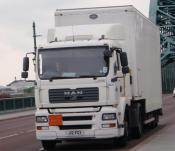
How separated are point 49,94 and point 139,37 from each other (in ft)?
14.9

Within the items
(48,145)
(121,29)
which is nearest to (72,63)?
(121,29)

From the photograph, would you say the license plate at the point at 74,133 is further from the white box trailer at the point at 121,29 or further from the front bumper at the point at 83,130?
the white box trailer at the point at 121,29

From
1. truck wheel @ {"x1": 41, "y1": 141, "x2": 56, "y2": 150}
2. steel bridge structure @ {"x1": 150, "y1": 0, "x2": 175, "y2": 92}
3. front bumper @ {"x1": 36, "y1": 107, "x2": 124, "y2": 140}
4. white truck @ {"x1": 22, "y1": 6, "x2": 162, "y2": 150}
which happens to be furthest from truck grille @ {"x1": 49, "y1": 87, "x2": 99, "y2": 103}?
steel bridge structure @ {"x1": 150, "y1": 0, "x2": 175, "y2": 92}

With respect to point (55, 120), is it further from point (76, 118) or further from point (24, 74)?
point (24, 74)

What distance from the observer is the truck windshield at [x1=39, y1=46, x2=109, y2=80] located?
709 inches

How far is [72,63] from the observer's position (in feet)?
59.5

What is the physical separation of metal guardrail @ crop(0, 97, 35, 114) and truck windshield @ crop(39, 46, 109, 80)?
107 ft

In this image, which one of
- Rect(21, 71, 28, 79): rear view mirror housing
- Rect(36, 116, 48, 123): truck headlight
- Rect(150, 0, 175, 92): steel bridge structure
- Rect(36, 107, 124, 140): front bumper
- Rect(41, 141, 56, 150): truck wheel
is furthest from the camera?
Rect(150, 0, 175, 92): steel bridge structure

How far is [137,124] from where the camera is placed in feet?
70.2

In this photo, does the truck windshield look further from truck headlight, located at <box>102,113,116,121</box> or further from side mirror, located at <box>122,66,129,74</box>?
truck headlight, located at <box>102,113,116,121</box>

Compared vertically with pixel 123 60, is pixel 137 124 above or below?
below

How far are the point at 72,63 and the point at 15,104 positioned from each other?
36.8 metres

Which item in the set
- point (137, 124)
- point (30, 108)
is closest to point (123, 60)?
point (137, 124)

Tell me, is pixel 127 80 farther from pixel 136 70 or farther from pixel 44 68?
pixel 44 68
